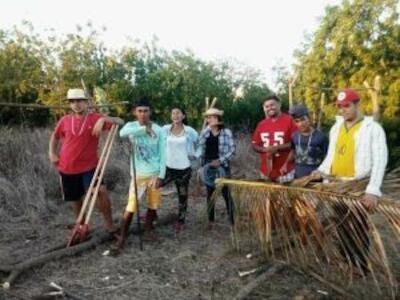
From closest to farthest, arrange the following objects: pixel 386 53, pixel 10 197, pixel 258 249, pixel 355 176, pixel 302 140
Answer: pixel 355 176
pixel 258 249
pixel 302 140
pixel 10 197
pixel 386 53

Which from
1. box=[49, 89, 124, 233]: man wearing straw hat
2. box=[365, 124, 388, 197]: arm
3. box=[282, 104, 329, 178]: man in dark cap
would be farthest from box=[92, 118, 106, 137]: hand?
box=[365, 124, 388, 197]: arm

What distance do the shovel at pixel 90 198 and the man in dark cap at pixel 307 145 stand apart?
7.27 ft

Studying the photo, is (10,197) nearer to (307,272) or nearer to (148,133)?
(148,133)

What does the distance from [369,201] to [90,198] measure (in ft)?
10.9

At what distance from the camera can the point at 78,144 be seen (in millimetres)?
5723


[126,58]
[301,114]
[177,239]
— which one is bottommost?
[177,239]

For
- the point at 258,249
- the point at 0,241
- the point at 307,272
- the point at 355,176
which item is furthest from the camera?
the point at 0,241

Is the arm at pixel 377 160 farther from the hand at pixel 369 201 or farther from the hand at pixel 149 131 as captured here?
the hand at pixel 149 131

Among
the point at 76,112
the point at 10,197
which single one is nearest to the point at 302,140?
the point at 76,112

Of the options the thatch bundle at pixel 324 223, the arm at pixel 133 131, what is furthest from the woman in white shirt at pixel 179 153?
the thatch bundle at pixel 324 223

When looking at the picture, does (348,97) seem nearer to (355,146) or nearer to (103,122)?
(355,146)

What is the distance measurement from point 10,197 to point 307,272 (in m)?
5.00

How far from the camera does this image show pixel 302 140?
5.59 m

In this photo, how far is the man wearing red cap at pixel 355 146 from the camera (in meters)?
4.10
